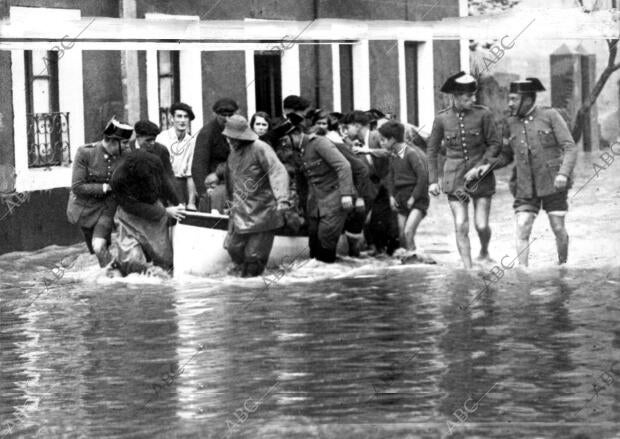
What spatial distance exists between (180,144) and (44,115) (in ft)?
10.7

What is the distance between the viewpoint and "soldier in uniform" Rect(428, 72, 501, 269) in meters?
18.3

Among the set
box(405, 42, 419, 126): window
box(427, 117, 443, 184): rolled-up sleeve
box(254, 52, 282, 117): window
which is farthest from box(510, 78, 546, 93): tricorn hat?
box(405, 42, 419, 126): window

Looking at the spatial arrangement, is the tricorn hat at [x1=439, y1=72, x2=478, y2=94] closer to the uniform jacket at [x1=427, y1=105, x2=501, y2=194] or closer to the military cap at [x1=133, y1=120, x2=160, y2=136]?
the uniform jacket at [x1=427, y1=105, x2=501, y2=194]

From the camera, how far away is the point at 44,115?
23.1 meters

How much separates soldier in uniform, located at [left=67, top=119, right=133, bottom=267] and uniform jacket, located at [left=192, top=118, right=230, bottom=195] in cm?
118

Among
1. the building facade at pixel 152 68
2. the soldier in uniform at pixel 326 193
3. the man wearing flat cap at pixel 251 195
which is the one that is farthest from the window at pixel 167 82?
the man wearing flat cap at pixel 251 195

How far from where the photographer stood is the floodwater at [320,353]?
10156 millimetres

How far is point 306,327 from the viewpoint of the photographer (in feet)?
46.9

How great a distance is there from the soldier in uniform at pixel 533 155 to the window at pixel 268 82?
1087 cm

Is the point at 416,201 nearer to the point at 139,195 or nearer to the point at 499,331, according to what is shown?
the point at 139,195

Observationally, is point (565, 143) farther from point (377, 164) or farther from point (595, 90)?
point (595, 90)

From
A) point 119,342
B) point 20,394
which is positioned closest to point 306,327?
point 119,342

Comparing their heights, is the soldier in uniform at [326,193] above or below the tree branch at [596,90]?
below

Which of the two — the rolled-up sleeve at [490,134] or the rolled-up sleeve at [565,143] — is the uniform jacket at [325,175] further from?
the rolled-up sleeve at [565,143]
